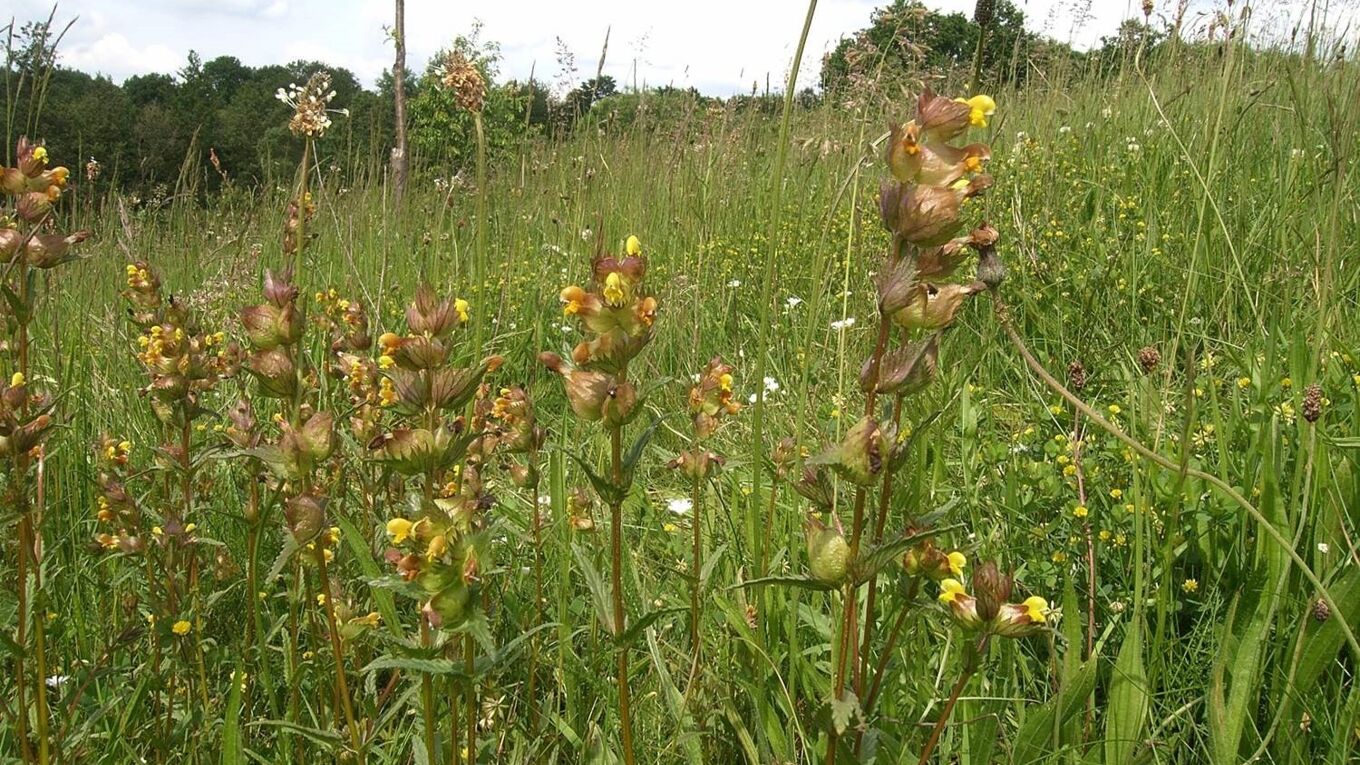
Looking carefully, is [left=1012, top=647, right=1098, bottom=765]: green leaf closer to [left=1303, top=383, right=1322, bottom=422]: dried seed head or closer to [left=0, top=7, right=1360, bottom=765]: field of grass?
[left=0, top=7, right=1360, bottom=765]: field of grass

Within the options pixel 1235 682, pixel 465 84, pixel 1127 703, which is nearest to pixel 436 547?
pixel 465 84

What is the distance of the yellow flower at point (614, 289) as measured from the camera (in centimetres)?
93

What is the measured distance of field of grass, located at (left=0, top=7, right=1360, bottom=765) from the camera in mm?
1143

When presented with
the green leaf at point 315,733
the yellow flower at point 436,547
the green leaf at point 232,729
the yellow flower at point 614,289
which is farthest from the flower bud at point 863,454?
the green leaf at point 232,729

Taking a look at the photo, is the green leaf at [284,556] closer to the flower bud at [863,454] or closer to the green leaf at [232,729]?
the green leaf at [232,729]

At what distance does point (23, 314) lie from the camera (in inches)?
48.1

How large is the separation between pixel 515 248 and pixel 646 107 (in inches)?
74.8

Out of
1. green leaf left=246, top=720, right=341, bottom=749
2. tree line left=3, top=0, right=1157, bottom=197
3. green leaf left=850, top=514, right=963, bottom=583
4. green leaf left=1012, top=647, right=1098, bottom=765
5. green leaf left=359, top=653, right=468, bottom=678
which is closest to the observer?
green leaf left=850, top=514, right=963, bottom=583

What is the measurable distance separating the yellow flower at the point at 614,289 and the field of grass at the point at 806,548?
4 centimetres

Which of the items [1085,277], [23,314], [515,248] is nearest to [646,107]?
[515,248]

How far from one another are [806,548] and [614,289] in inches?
13.6

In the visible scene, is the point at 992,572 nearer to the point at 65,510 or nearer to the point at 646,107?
the point at 65,510

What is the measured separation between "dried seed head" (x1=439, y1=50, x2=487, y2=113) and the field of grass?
30cm

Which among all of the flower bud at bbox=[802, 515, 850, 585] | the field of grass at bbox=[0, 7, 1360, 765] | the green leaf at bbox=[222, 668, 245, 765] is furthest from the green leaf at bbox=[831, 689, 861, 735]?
the green leaf at bbox=[222, 668, 245, 765]
